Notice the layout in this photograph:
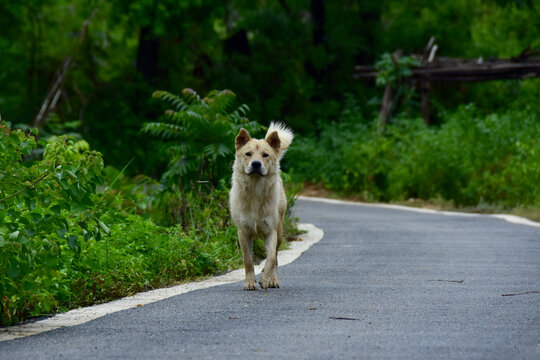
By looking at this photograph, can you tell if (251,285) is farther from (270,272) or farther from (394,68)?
(394,68)

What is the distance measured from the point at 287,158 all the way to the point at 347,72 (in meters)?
7.82

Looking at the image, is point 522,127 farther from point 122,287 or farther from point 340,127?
point 122,287

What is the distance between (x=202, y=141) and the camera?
15102 mm

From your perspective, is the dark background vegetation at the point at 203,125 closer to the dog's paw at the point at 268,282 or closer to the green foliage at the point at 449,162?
the green foliage at the point at 449,162

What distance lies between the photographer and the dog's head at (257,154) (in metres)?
9.88

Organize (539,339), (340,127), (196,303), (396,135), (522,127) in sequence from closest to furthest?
(539,339) → (196,303) → (522,127) → (396,135) → (340,127)

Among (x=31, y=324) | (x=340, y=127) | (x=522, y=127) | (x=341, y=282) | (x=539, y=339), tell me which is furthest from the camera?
(x=340, y=127)

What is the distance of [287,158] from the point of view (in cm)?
3234

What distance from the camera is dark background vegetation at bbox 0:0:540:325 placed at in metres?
7.91

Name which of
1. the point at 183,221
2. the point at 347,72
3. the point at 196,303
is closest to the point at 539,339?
the point at 196,303

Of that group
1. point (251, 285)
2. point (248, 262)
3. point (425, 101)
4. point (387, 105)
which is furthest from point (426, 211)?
point (251, 285)

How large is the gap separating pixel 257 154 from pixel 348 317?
288 cm

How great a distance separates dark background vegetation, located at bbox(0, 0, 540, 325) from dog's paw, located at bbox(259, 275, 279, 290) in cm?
123

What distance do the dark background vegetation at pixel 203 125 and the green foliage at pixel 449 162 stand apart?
0.06 metres
